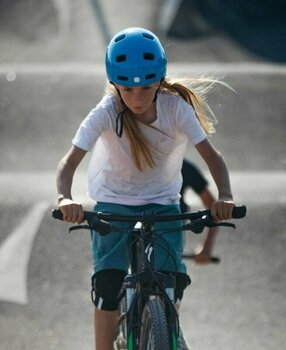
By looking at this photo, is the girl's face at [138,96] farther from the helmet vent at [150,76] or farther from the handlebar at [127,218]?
the handlebar at [127,218]

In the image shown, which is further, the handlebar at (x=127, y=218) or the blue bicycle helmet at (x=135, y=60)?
the blue bicycle helmet at (x=135, y=60)

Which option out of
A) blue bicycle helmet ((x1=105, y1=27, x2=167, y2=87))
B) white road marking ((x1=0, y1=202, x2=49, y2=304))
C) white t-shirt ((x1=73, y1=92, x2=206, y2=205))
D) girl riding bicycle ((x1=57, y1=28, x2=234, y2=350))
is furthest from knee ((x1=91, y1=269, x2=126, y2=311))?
white road marking ((x1=0, y1=202, x2=49, y2=304))

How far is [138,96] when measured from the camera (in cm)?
561

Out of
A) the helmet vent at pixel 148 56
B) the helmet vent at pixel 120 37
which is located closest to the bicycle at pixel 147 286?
the helmet vent at pixel 148 56

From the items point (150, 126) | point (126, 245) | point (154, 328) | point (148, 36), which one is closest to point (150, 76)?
point (148, 36)

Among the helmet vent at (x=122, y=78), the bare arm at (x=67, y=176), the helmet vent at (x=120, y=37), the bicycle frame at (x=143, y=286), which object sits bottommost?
the bicycle frame at (x=143, y=286)

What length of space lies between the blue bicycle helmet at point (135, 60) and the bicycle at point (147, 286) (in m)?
0.70

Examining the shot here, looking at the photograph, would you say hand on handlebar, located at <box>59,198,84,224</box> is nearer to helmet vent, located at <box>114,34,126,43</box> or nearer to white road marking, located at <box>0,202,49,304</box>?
helmet vent, located at <box>114,34,126,43</box>

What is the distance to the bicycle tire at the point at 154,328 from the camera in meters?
5.08

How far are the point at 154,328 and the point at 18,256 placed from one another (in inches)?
178

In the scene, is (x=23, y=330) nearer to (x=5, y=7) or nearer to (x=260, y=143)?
(x=260, y=143)

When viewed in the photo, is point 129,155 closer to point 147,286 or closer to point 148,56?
point 148,56

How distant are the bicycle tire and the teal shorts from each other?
1.50 ft

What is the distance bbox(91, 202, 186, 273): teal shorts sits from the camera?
576 centimetres
